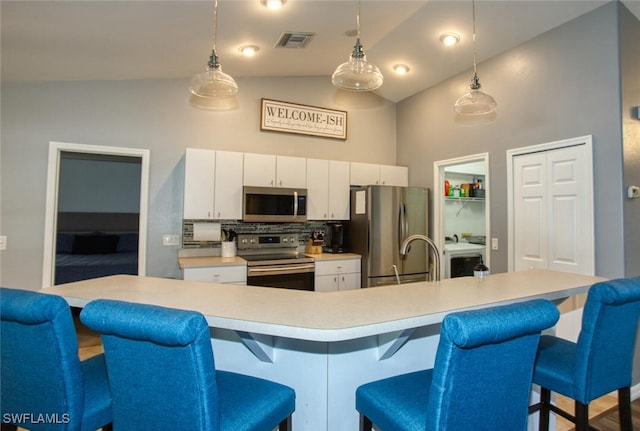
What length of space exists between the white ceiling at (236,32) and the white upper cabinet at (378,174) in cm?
130

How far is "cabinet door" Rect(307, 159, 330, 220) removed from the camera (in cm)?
409

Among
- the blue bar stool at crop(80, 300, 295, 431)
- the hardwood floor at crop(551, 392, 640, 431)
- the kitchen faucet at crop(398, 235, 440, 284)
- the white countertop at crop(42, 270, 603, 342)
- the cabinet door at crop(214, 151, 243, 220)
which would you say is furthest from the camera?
the cabinet door at crop(214, 151, 243, 220)

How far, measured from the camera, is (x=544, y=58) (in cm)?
307

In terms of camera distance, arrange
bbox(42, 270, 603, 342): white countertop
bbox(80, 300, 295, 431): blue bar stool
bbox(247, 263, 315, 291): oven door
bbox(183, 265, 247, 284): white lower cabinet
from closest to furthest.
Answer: bbox(80, 300, 295, 431): blue bar stool < bbox(42, 270, 603, 342): white countertop < bbox(183, 265, 247, 284): white lower cabinet < bbox(247, 263, 315, 291): oven door

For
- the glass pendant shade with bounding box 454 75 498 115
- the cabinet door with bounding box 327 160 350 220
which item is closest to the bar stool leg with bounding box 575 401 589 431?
the glass pendant shade with bounding box 454 75 498 115

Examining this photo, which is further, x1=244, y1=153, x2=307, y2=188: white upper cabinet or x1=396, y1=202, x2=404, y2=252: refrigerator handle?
x1=396, y1=202, x2=404, y2=252: refrigerator handle

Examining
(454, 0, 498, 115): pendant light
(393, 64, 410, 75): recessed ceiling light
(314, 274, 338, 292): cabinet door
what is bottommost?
(314, 274, 338, 292): cabinet door

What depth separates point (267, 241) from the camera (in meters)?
4.16

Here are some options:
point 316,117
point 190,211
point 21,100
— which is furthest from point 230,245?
point 21,100

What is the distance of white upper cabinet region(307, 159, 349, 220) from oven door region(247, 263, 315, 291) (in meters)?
0.70

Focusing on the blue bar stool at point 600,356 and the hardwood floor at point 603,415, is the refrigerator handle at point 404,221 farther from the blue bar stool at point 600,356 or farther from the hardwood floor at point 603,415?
the blue bar stool at point 600,356

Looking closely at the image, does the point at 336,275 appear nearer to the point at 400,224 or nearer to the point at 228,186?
the point at 400,224

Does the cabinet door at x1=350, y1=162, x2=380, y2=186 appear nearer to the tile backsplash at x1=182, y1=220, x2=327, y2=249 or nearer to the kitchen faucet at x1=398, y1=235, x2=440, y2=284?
the tile backsplash at x1=182, y1=220, x2=327, y2=249

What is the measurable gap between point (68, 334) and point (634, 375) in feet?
12.2
